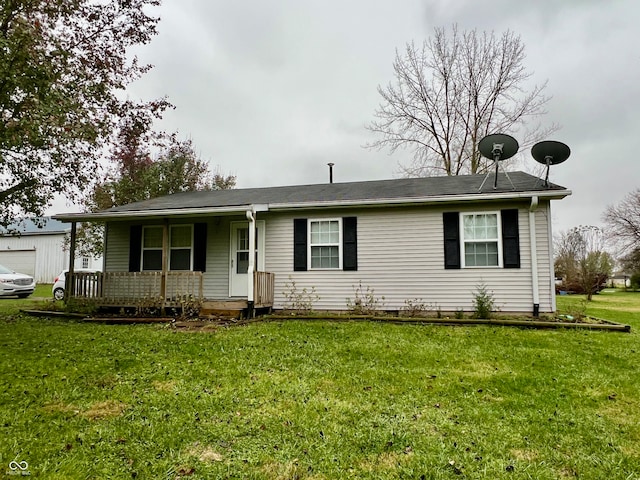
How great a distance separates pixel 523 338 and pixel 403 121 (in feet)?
56.4

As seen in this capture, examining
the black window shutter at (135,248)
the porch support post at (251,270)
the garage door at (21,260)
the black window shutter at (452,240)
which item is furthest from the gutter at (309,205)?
the garage door at (21,260)

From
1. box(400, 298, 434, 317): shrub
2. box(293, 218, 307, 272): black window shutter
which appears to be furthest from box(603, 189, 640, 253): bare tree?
box(293, 218, 307, 272): black window shutter

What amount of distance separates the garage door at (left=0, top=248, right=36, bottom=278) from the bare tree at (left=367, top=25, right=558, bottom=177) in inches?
841

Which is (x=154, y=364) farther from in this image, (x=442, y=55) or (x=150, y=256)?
(x=442, y=55)

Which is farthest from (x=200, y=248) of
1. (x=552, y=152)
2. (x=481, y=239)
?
(x=552, y=152)

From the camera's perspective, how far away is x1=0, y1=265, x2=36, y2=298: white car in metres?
15.6

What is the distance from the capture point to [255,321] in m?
8.77

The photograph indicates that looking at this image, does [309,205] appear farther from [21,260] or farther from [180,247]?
[21,260]

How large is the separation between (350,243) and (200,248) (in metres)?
3.95

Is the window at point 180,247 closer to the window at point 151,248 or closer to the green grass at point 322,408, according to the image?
the window at point 151,248

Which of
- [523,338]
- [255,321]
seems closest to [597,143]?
[523,338]

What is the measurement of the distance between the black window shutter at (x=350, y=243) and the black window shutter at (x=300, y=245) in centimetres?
97

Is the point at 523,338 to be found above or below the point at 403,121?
below

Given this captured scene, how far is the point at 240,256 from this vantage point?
1062cm
